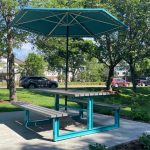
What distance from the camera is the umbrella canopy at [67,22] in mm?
9305

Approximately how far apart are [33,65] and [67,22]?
4759 cm

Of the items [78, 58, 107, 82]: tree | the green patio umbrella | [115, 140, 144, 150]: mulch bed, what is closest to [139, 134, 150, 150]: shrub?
[115, 140, 144, 150]: mulch bed

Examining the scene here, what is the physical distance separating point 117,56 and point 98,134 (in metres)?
17.8

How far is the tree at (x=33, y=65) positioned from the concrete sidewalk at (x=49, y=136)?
47.6 m

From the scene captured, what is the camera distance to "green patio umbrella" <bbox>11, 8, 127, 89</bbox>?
30.6 ft

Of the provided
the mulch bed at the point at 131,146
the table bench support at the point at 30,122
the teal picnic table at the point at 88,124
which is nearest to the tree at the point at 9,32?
the table bench support at the point at 30,122

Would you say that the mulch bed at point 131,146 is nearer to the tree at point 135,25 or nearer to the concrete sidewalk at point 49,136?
the concrete sidewalk at point 49,136

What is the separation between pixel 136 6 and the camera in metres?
21.7

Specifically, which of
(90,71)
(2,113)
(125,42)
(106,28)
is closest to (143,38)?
(125,42)

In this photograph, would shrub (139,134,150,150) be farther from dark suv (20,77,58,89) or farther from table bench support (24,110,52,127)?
dark suv (20,77,58,89)

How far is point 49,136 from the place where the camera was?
8.03 meters

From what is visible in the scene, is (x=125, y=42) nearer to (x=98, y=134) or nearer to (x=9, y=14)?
(x=9, y=14)

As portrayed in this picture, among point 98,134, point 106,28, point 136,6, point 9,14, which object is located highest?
point 136,6

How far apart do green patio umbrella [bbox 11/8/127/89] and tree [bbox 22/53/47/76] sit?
4540cm
